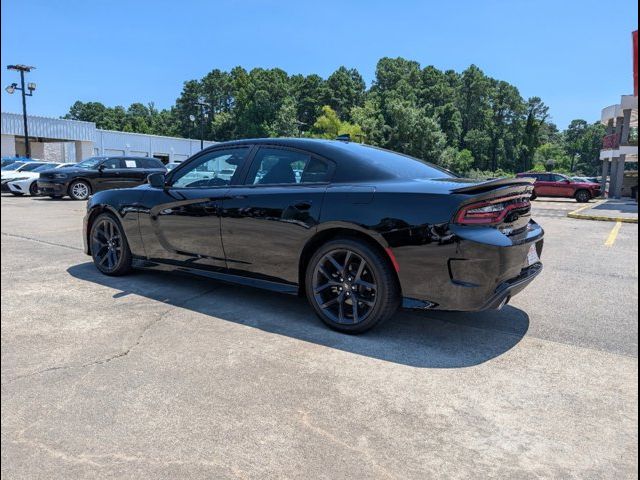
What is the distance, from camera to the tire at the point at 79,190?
52.6 feet

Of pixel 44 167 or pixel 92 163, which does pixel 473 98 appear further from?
pixel 92 163

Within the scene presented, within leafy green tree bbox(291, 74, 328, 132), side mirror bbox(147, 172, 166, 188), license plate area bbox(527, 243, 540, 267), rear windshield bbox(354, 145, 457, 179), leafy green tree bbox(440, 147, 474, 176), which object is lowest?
license plate area bbox(527, 243, 540, 267)

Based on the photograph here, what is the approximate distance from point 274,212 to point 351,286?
0.85 metres

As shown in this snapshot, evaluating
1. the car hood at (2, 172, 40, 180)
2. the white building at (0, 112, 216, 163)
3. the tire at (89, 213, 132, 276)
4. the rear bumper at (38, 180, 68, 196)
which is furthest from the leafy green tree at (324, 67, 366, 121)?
the tire at (89, 213, 132, 276)

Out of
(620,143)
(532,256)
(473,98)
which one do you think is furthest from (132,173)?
(473,98)

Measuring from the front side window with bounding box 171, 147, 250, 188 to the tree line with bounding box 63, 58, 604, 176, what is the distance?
170ft

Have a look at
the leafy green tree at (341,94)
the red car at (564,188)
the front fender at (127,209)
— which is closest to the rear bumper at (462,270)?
the front fender at (127,209)

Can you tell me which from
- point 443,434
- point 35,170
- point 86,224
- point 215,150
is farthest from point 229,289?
point 35,170

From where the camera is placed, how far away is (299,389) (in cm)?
265

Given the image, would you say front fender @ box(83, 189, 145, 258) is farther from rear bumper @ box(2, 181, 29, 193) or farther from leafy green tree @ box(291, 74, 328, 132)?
leafy green tree @ box(291, 74, 328, 132)

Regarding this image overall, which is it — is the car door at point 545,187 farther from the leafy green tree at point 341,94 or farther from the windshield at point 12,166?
the leafy green tree at point 341,94

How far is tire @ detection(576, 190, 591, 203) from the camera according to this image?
24734 millimetres

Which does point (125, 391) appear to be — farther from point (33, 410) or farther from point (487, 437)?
point (487, 437)

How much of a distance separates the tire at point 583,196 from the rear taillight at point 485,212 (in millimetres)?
24842
